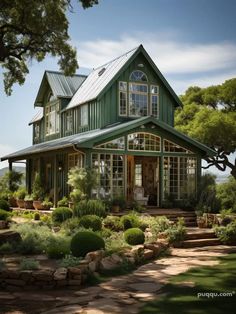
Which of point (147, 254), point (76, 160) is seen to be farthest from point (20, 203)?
point (147, 254)

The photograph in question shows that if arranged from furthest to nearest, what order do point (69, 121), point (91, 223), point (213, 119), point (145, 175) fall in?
point (213, 119), point (69, 121), point (145, 175), point (91, 223)

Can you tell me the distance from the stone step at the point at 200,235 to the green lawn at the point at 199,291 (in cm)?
400

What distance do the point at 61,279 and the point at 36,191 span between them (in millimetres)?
15638

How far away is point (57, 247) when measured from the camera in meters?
10.3

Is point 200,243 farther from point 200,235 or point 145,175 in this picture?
point 145,175

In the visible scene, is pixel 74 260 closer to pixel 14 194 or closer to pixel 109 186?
pixel 109 186

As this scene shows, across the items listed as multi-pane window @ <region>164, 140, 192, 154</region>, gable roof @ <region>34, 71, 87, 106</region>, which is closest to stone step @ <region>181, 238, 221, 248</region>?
multi-pane window @ <region>164, 140, 192, 154</region>

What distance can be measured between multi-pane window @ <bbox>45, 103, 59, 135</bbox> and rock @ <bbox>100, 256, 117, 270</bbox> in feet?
59.2

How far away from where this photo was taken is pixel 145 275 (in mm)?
9133

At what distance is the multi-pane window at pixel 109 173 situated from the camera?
19.0 m

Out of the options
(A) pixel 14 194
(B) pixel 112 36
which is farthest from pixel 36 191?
(B) pixel 112 36

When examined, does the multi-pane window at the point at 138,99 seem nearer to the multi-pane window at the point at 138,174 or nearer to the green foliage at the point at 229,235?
the multi-pane window at the point at 138,174

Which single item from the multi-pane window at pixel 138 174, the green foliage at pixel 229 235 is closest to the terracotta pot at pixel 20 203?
the multi-pane window at pixel 138 174

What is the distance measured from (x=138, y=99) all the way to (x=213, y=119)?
10574mm
